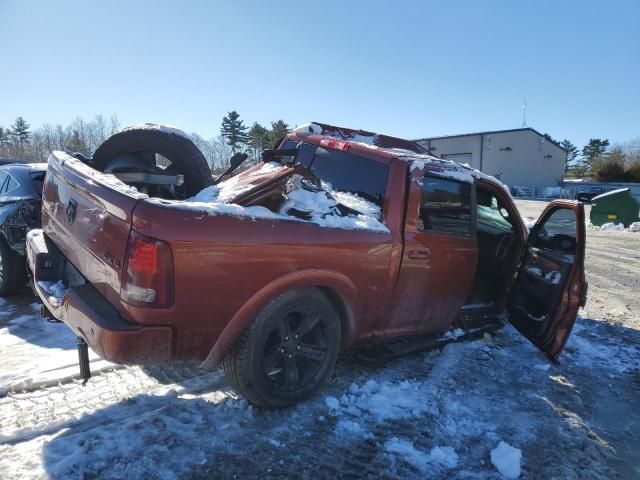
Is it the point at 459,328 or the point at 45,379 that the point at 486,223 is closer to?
the point at 459,328

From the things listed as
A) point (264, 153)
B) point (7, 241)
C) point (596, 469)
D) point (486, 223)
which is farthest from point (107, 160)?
point (596, 469)

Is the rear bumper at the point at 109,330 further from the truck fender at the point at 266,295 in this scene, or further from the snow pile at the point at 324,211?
the snow pile at the point at 324,211

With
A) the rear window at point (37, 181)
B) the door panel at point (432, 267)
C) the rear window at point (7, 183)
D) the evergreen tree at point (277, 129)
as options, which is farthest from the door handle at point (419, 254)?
the evergreen tree at point (277, 129)

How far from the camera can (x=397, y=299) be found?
11.3 feet

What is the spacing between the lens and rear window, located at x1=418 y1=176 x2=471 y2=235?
3.59 metres

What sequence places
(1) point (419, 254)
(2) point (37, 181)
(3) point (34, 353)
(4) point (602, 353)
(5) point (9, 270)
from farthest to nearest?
(2) point (37, 181) < (5) point (9, 270) < (4) point (602, 353) < (3) point (34, 353) < (1) point (419, 254)

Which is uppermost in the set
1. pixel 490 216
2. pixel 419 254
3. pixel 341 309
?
pixel 490 216

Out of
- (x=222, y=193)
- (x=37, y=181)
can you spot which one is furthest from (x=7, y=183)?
(x=222, y=193)

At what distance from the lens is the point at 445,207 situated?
3762 millimetres

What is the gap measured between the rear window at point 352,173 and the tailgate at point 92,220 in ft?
5.70

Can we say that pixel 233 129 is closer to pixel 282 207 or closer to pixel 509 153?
pixel 509 153

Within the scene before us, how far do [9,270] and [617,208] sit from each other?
1705cm

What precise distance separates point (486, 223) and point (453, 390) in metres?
1.99

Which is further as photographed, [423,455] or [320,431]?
[320,431]
